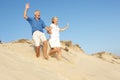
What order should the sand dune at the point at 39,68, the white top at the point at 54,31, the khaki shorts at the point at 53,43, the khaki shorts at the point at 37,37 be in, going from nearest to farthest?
the sand dune at the point at 39,68 → the khaki shorts at the point at 37,37 → the khaki shorts at the point at 53,43 → the white top at the point at 54,31

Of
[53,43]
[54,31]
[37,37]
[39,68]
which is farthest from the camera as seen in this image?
[54,31]

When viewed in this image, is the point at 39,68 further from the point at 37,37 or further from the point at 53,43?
the point at 53,43

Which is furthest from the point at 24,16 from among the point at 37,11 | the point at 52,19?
the point at 52,19

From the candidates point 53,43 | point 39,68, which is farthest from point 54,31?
point 39,68

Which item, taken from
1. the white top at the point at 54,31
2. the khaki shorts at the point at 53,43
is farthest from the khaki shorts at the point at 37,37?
the white top at the point at 54,31

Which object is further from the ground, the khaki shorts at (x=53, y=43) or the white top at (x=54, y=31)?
the white top at (x=54, y=31)

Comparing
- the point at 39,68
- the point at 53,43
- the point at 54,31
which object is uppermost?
the point at 54,31

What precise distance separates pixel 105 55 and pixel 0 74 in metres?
14.3

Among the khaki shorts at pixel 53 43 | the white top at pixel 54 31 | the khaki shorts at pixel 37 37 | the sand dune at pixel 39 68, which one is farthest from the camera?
the white top at pixel 54 31

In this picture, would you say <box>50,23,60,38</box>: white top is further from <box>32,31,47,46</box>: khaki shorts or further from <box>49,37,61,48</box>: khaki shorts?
<box>32,31,47,46</box>: khaki shorts

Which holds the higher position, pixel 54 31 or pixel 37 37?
pixel 54 31

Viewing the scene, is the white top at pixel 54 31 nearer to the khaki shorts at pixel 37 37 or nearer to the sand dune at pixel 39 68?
the khaki shorts at pixel 37 37

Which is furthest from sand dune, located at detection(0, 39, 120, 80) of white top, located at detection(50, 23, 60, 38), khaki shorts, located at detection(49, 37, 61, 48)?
white top, located at detection(50, 23, 60, 38)

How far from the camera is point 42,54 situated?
10570mm
